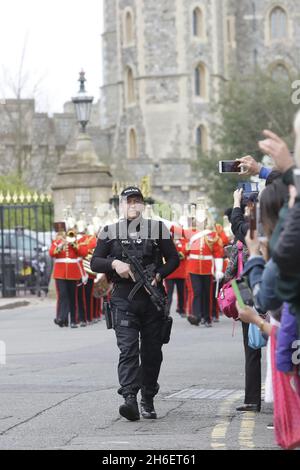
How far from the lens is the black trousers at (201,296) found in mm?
23484

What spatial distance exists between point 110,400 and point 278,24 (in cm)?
7999

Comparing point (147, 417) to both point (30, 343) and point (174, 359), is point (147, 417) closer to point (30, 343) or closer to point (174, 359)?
point (174, 359)

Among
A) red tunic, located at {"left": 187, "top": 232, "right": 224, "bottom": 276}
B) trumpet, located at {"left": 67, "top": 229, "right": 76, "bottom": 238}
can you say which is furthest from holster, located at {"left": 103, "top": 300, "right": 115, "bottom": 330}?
trumpet, located at {"left": 67, "top": 229, "right": 76, "bottom": 238}

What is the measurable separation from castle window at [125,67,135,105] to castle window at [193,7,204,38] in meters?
4.79

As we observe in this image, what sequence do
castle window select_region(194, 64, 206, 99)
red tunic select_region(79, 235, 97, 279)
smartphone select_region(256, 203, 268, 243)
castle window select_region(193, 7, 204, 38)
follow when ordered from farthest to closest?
castle window select_region(194, 64, 206, 99) < castle window select_region(193, 7, 204, 38) < red tunic select_region(79, 235, 97, 279) < smartphone select_region(256, 203, 268, 243)

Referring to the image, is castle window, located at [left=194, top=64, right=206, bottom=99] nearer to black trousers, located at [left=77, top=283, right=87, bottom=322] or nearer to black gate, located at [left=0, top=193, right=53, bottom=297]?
black gate, located at [left=0, top=193, right=53, bottom=297]

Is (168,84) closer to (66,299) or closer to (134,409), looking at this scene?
(66,299)

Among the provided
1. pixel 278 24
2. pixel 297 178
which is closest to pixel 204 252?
pixel 297 178

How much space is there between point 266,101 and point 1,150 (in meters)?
11.7

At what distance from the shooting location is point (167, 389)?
13078 millimetres

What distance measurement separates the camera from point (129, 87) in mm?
84062

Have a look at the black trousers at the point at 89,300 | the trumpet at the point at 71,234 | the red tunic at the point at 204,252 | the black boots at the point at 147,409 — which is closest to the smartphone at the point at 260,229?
the black boots at the point at 147,409

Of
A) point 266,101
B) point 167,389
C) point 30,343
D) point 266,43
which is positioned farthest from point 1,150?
point 167,389

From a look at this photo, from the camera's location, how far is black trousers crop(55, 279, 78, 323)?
78.1ft
